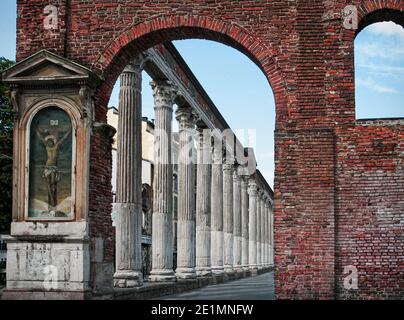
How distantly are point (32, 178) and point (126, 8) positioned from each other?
4.00 m

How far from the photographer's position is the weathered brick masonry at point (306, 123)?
13.7 m

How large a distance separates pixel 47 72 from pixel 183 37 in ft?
9.80

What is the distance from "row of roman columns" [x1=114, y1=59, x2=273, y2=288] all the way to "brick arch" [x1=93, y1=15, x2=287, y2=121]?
5.17m

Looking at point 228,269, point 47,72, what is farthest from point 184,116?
point 47,72

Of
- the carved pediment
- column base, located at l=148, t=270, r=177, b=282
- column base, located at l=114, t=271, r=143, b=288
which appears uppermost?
the carved pediment

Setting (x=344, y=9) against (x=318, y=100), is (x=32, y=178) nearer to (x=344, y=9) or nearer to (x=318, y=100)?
(x=318, y=100)

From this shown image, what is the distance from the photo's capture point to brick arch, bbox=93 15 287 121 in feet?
46.8

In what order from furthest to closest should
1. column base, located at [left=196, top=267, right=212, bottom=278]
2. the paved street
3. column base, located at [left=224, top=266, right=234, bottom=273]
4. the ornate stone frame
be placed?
column base, located at [left=224, top=266, right=234, bottom=273] → column base, located at [left=196, top=267, right=212, bottom=278] → the paved street → the ornate stone frame

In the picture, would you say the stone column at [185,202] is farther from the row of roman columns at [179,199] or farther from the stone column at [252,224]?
the stone column at [252,224]

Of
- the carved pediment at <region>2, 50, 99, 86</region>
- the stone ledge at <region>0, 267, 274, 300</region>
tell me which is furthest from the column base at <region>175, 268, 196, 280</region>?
the carved pediment at <region>2, 50, 99, 86</region>

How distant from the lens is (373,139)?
45.7ft

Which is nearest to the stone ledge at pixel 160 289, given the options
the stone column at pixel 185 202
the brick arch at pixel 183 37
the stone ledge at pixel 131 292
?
the stone ledge at pixel 131 292

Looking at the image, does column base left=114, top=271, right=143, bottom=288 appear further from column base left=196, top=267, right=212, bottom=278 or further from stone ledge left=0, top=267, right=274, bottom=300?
column base left=196, top=267, right=212, bottom=278

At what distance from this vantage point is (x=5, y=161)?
2602 centimetres
